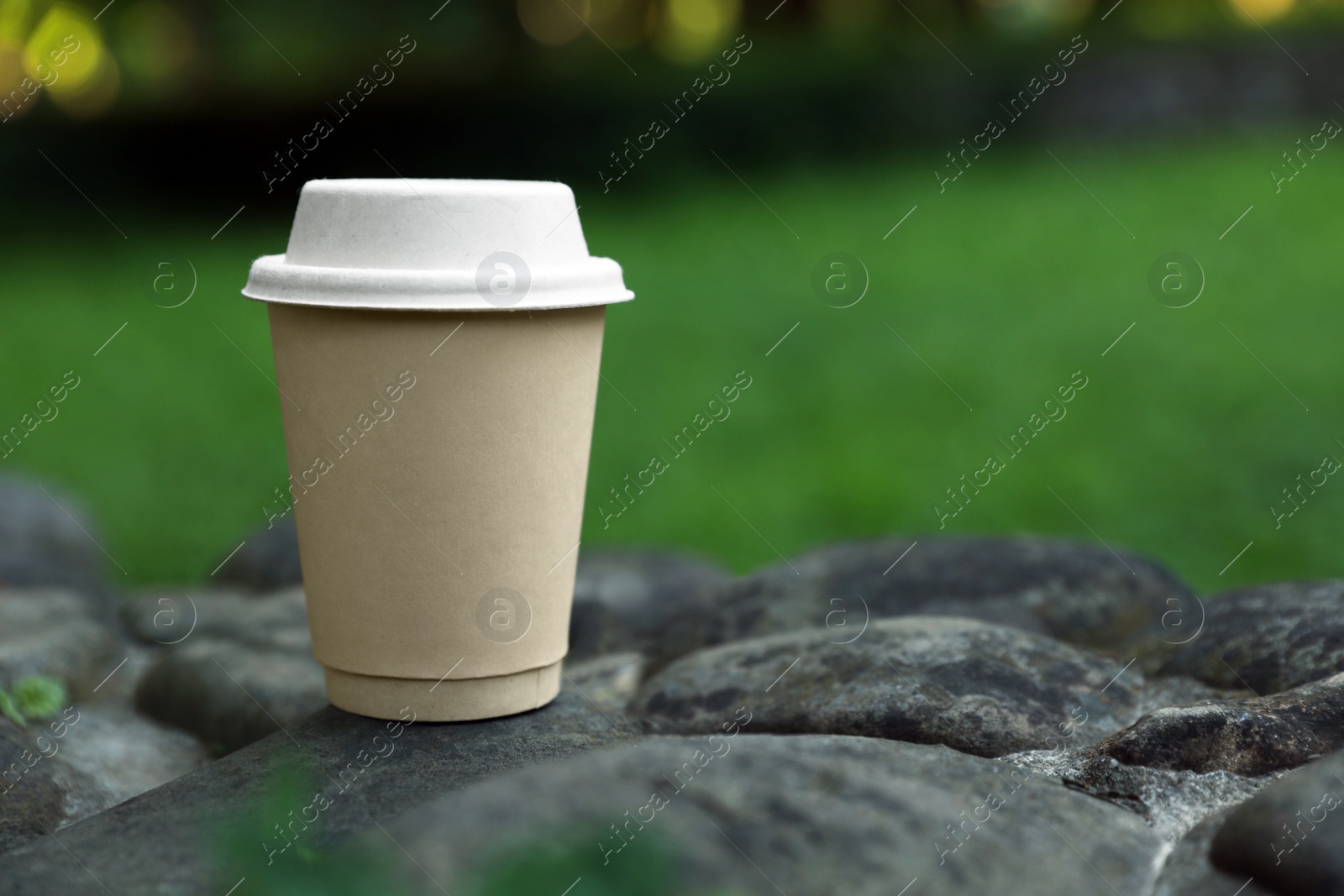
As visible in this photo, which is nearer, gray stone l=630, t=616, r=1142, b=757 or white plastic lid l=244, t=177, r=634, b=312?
white plastic lid l=244, t=177, r=634, b=312

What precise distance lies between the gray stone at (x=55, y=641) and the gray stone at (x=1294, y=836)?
260 centimetres

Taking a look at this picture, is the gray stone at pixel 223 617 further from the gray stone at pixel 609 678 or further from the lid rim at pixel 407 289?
the lid rim at pixel 407 289

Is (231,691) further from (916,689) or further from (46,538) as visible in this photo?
(46,538)

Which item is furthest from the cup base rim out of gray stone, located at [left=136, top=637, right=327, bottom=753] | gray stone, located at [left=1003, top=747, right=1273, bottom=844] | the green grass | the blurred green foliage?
the blurred green foliage

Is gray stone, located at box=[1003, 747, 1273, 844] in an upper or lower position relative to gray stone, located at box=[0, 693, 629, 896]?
upper

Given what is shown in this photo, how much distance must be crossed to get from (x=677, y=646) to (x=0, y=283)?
7283mm

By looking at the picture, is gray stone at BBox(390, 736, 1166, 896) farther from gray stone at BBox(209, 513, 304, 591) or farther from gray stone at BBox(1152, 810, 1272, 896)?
gray stone at BBox(209, 513, 304, 591)

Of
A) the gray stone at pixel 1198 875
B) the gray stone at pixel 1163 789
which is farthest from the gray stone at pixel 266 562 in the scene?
the gray stone at pixel 1198 875

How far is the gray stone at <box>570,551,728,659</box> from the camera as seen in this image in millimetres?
3359

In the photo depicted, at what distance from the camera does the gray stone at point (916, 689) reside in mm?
2291

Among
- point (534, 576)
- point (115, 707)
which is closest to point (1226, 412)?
point (534, 576)

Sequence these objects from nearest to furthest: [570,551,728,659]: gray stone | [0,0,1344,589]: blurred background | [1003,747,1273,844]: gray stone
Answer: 1. [1003,747,1273,844]: gray stone
2. [570,551,728,659]: gray stone
3. [0,0,1344,589]: blurred background

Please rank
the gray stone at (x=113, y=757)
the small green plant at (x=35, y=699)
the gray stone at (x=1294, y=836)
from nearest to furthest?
1. the gray stone at (x=1294, y=836)
2. the gray stone at (x=113, y=757)
3. the small green plant at (x=35, y=699)

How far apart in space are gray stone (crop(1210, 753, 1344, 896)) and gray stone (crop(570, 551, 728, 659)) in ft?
5.30
